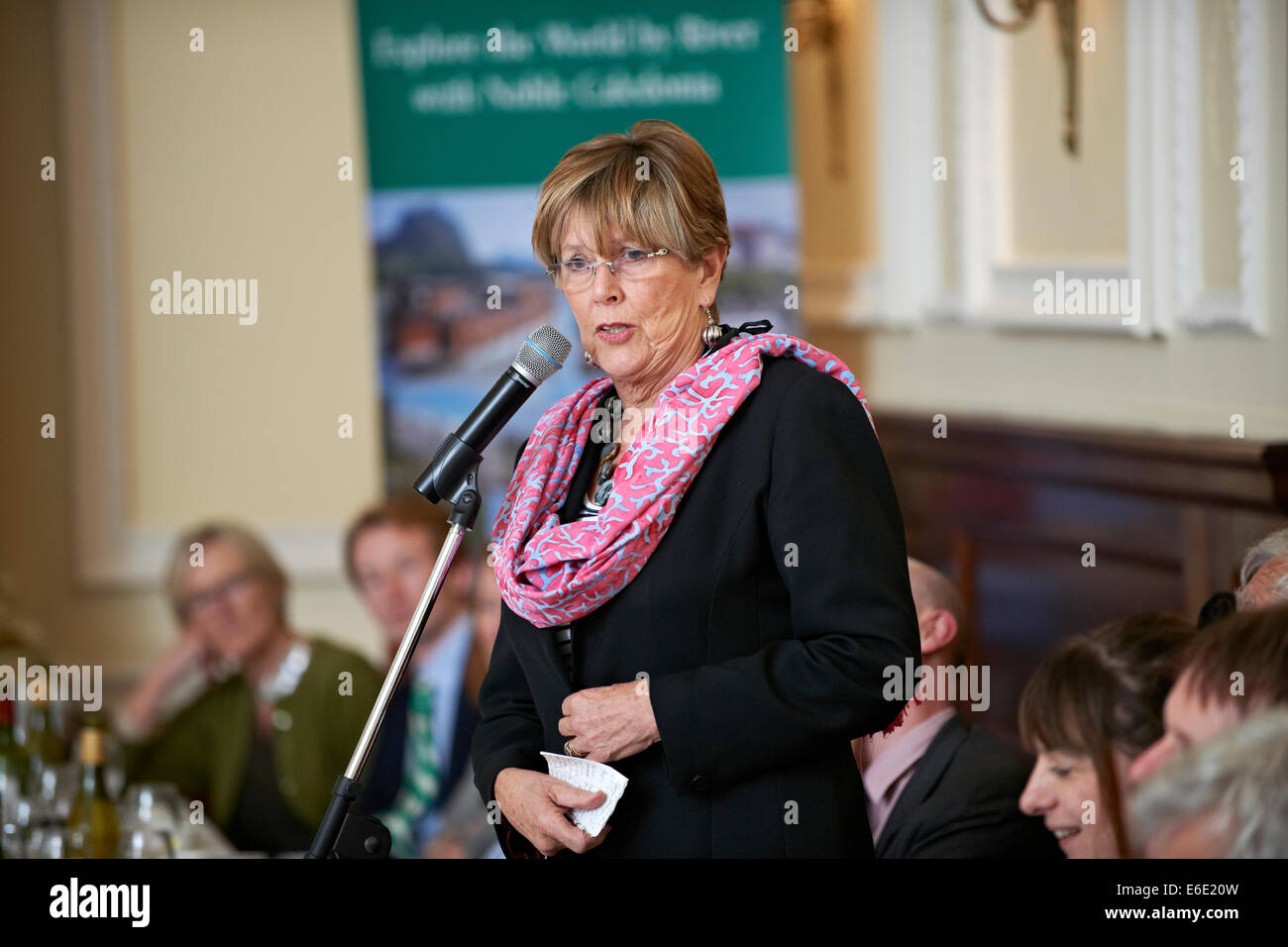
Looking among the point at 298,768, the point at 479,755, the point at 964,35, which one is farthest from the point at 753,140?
the point at 479,755

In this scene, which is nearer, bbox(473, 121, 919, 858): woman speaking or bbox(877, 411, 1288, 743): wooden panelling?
bbox(473, 121, 919, 858): woman speaking

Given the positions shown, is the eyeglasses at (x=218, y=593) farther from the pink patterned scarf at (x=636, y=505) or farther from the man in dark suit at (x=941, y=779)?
the pink patterned scarf at (x=636, y=505)

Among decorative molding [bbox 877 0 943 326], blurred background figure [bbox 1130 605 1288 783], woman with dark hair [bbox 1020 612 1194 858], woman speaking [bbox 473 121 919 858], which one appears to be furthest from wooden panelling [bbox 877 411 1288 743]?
woman speaking [bbox 473 121 919 858]

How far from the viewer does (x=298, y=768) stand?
4039 mm

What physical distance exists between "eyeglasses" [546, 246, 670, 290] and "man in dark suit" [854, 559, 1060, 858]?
31.8 inches

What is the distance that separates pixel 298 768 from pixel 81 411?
1.99 m

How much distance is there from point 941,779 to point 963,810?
0.20 ft

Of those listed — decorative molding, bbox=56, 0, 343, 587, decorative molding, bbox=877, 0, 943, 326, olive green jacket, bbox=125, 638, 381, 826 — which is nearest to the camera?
olive green jacket, bbox=125, 638, 381, 826

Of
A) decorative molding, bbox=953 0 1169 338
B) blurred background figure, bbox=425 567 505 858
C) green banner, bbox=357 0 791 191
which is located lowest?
blurred background figure, bbox=425 567 505 858

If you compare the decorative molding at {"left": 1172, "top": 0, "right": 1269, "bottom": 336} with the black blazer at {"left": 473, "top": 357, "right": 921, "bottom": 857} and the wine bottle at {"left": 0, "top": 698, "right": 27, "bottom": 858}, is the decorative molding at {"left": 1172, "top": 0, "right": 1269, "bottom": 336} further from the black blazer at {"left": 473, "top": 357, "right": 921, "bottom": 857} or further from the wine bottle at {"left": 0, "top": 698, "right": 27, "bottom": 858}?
the wine bottle at {"left": 0, "top": 698, "right": 27, "bottom": 858}

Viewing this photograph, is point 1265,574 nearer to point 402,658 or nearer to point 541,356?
point 541,356

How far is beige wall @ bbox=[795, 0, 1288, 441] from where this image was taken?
9.48ft

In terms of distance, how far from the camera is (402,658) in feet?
4.99
